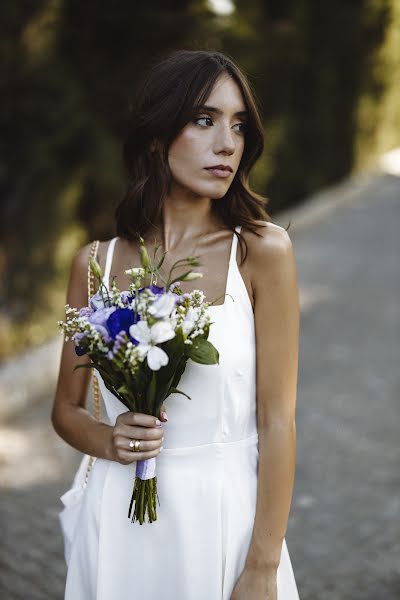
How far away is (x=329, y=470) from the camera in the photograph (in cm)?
480

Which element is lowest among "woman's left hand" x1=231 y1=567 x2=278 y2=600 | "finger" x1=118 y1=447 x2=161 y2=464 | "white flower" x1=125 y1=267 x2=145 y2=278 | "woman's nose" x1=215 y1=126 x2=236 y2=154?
"woman's left hand" x1=231 y1=567 x2=278 y2=600

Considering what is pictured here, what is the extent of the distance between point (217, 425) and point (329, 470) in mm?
3005

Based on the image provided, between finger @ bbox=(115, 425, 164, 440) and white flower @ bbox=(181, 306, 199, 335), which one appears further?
finger @ bbox=(115, 425, 164, 440)

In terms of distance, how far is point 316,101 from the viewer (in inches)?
602

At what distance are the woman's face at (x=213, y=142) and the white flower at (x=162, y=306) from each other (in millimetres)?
512

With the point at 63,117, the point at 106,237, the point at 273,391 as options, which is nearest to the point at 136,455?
the point at 273,391

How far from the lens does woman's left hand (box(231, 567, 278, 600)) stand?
6.36 feet

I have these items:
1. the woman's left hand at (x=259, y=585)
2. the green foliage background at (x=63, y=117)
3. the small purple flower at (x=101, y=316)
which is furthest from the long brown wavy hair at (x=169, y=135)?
the green foliage background at (x=63, y=117)

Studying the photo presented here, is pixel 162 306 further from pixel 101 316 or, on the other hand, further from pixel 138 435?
pixel 138 435

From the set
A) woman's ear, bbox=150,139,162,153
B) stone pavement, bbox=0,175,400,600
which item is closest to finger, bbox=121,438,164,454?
woman's ear, bbox=150,139,162,153

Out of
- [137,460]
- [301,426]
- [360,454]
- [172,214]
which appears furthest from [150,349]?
[301,426]

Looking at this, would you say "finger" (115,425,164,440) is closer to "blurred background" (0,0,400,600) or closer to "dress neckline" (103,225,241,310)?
"dress neckline" (103,225,241,310)

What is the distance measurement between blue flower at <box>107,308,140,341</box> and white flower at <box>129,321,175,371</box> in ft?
0.14

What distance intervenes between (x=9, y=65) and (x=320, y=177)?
1009 cm
